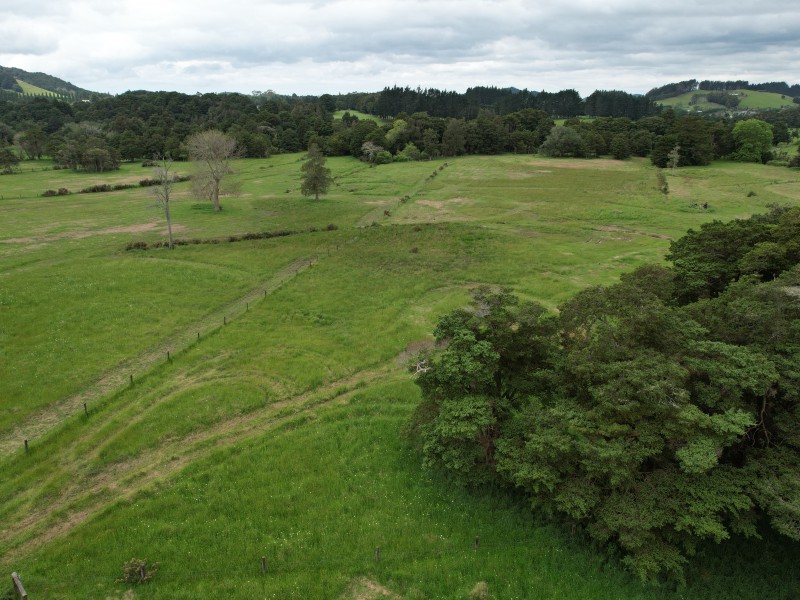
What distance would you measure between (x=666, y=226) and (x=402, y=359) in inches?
1855

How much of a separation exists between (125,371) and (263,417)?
31.9 ft

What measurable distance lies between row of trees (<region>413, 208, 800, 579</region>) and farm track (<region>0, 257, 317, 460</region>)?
56.5 ft

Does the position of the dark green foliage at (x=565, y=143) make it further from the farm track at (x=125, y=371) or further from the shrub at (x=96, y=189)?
the farm track at (x=125, y=371)

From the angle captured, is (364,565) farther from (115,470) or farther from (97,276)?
(97,276)

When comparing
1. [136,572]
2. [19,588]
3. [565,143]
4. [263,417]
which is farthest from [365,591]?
[565,143]

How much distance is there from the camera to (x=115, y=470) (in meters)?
20.2

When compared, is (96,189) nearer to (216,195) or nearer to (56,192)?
(56,192)

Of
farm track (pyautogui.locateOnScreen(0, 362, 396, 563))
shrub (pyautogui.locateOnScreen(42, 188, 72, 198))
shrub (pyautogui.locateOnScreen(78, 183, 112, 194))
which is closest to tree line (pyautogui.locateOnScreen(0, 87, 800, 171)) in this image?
shrub (pyautogui.locateOnScreen(78, 183, 112, 194))

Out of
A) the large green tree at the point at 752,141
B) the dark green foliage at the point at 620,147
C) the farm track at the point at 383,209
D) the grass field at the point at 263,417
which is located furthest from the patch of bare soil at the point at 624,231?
the large green tree at the point at 752,141

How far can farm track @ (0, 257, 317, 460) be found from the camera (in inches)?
880

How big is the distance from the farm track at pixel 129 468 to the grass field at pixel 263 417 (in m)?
0.09

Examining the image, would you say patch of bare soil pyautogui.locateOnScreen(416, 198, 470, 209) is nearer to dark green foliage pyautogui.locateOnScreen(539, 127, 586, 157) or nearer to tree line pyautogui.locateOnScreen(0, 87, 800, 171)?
tree line pyautogui.locateOnScreen(0, 87, 800, 171)

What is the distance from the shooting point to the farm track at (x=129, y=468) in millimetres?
17172

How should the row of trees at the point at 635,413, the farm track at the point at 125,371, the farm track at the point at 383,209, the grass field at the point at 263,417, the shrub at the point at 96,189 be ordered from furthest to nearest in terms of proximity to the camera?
the shrub at the point at 96,189, the farm track at the point at 383,209, the farm track at the point at 125,371, the grass field at the point at 263,417, the row of trees at the point at 635,413
